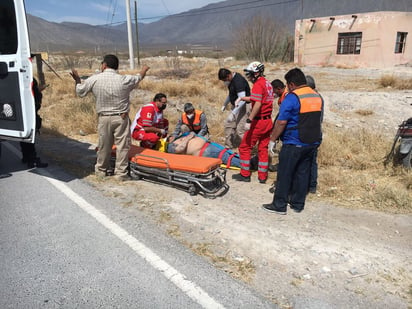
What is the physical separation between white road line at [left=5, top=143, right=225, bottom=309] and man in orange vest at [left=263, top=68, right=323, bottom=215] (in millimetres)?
1692

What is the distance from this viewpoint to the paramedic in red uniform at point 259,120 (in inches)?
189

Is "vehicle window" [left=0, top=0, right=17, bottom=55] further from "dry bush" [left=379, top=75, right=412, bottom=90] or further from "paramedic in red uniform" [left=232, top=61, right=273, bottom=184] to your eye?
"dry bush" [left=379, top=75, right=412, bottom=90]

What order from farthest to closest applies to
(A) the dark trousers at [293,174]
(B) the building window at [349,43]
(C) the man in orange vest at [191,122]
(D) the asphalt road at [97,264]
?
(B) the building window at [349,43]
(C) the man in orange vest at [191,122]
(A) the dark trousers at [293,174]
(D) the asphalt road at [97,264]

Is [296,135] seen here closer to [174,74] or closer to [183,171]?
[183,171]

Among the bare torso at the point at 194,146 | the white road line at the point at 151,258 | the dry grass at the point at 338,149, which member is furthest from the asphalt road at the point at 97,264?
the dry grass at the point at 338,149

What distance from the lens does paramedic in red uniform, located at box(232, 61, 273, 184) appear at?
4809mm

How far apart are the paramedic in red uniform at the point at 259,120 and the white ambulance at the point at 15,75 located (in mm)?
3152

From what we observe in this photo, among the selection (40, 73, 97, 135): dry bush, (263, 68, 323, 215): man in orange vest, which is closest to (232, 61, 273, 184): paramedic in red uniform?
(263, 68, 323, 215): man in orange vest

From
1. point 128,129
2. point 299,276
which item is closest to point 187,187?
point 128,129

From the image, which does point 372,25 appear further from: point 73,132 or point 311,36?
point 73,132

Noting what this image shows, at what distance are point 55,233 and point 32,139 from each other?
185 centimetres

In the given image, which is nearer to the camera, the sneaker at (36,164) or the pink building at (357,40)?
the sneaker at (36,164)

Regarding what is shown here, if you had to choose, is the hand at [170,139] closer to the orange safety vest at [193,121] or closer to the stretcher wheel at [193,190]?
the orange safety vest at [193,121]

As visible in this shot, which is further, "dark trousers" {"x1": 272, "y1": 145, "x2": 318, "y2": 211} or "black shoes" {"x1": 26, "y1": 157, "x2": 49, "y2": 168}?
"black shoes" {"x1": 26, "y1": 157, "x2": 49, "y2": 168}
